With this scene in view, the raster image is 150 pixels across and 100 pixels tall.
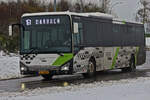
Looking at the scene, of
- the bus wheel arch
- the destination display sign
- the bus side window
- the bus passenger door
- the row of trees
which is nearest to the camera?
the destination display sign

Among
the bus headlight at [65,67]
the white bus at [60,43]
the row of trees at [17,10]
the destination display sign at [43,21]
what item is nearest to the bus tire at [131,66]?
the white bus at [60,43]

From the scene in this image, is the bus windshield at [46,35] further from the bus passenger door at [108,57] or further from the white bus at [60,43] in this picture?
the bus passenger door at [108,57]

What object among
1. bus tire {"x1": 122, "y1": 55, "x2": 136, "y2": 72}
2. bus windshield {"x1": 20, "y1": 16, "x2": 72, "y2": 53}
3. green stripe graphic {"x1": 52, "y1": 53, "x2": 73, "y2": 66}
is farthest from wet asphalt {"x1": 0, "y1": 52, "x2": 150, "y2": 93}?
bus tire {"x1": 122, "y1": 55, "x2": 136, "y2": 72}

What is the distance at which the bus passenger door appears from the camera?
77.6ft

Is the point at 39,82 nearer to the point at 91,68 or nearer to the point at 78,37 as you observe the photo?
the point at 78,37

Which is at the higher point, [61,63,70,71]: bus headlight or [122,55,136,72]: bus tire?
[61,63,70,71]: bus headlight

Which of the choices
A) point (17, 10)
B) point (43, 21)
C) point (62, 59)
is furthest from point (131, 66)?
point (17, 10)

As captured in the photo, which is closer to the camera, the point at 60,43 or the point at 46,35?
the point at 60,43

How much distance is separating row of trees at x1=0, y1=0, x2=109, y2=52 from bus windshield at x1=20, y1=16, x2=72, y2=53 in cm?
2305

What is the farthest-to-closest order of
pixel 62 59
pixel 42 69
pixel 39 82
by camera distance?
pixel 39 82 < pixel 42 69 < pixel 62 59

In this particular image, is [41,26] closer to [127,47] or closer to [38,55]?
[38,55]

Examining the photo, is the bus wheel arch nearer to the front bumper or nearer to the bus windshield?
the front bumper

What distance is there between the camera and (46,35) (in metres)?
19.8

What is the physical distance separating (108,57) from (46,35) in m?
5.32
